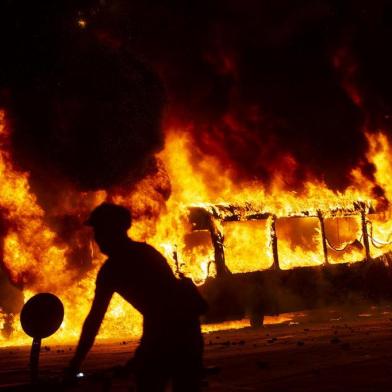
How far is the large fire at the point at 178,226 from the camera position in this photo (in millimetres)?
15320

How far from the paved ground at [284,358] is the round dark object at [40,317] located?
0.42 meters

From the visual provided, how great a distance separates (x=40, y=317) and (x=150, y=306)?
36.1 inches

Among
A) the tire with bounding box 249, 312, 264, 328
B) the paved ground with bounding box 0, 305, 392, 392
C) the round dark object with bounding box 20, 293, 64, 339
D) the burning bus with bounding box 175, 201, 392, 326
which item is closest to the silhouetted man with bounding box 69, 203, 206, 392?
the paved ground with bounding box 0, 305, 392, 392

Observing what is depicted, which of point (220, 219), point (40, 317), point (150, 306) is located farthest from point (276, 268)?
point (150, 306)

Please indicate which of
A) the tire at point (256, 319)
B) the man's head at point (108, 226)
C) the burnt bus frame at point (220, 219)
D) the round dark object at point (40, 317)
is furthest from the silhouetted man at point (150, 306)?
the tire at point (256, 319)

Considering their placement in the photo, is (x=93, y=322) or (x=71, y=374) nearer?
(x=71, y=374)

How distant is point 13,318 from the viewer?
53.9 feet

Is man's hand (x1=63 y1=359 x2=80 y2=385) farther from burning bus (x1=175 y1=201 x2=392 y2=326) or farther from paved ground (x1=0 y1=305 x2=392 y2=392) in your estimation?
burning bus (x1=175 y1=201 x2=392 y2=326)

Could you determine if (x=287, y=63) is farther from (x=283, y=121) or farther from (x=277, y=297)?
(x=277, y=297)

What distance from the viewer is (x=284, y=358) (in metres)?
9.53

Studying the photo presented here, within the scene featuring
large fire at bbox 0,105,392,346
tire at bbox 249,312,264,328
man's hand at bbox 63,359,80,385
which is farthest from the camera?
tire at bbox 249,312,264,328

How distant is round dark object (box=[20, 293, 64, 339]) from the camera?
4.45 meters

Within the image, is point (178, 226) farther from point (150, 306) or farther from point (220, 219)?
point (150, 306)

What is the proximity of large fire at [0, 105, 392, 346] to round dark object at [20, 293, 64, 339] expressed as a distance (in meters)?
10.5
